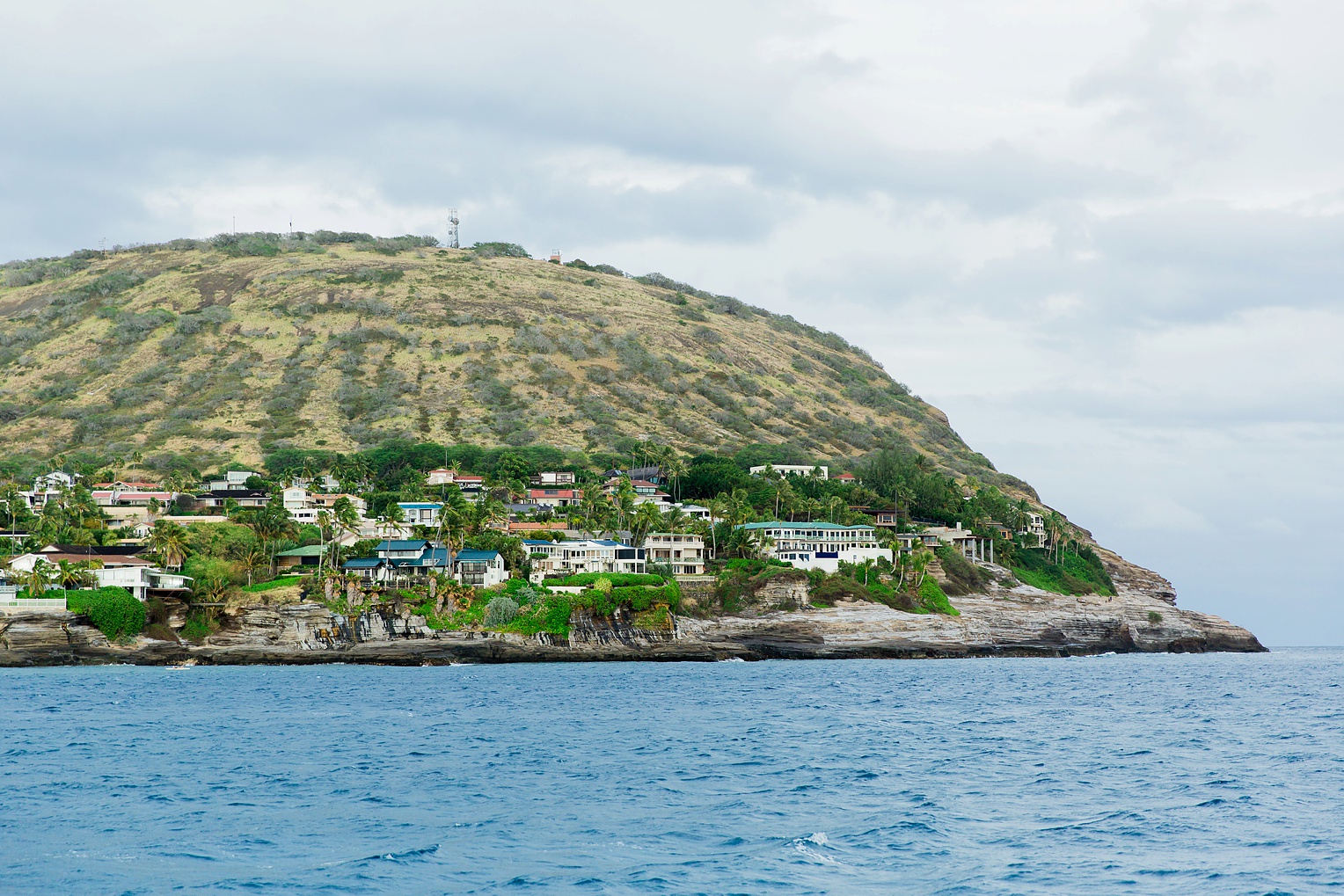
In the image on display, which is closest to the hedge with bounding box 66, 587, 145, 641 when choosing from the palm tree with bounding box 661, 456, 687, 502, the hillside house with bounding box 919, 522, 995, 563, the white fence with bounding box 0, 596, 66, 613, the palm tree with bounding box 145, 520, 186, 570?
the white fence with bounding box 0, 596, 66, 613

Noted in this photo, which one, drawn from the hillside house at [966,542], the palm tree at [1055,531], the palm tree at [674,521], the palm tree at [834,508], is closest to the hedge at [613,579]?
the palm tree at [674,521]

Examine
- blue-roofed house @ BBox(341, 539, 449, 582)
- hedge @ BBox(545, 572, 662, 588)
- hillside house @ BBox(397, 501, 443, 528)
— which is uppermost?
hillside house @ BBox(397, 501, 443, 528)

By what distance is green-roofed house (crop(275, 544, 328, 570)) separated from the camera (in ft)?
387

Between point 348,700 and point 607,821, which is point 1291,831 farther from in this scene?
point 348,700

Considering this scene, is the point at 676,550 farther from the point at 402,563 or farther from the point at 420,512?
the point at 420,512

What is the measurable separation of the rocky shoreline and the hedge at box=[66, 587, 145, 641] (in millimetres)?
877

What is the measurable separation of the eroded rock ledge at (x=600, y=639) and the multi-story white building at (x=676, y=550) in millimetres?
12196

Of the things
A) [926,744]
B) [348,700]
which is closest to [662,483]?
[348,700]

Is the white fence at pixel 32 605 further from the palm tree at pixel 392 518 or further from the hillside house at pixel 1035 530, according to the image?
the hillside house at pixel 1035 530

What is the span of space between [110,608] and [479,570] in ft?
97.0

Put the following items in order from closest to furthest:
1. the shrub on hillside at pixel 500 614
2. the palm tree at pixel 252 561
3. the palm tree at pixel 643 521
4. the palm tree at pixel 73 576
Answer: the palm tree at pixel 73 576
the shrub on hillside at pixel 500 614
the palm tree at pixel 252 561
the palm tree at pixel 643 521

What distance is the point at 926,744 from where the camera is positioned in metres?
50.2

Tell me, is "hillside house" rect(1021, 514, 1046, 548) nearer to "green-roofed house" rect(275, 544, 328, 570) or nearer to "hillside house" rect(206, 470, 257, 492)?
"green-roofed house" rect(275, 544, 328, 570)

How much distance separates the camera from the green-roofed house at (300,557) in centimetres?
11788
